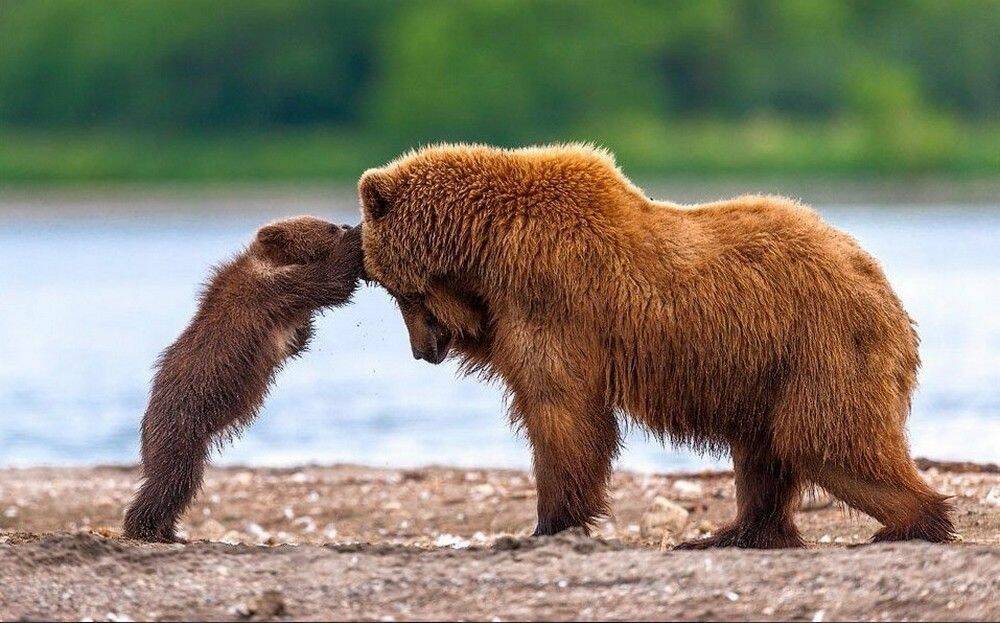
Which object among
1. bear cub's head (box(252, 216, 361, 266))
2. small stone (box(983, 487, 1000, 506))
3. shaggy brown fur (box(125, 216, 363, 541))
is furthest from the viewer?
small stone (box(983, 487, 1000, 506))

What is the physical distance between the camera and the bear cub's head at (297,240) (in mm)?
7953

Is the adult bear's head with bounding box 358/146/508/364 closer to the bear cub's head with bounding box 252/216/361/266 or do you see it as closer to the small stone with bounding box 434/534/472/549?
the bear cub's head with bounding box 252/216/361/266

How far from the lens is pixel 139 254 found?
36.5 m

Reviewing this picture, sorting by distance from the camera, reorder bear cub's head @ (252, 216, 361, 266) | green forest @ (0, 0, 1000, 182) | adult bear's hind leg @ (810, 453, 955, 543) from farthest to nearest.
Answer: green forest @ (0, 0, 1000, 182) < bear cub's head @ (252, 216, 361, 266) < adult bear's hind leg @ (810, 453, 955, 543)

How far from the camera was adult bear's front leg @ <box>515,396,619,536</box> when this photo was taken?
22.3ft

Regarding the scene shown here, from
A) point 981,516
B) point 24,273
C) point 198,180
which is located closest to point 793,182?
point 198,180

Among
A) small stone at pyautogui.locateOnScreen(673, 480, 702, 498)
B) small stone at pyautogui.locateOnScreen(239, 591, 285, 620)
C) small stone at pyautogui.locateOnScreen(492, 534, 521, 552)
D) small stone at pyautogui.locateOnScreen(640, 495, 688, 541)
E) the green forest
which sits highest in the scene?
the green forest

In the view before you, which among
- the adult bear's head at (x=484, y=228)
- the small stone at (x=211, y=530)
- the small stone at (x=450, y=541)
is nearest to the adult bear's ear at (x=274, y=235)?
the adult bear's head at (x=484, y=228)

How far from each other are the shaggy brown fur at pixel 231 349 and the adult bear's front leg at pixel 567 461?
1.37m

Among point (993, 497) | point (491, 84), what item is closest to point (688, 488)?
point (993, 497)

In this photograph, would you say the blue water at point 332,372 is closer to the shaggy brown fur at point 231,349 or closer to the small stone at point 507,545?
the shaggy brown fur at point 231,349

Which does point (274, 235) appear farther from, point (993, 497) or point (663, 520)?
point (993, 497)

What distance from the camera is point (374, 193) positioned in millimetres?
7164

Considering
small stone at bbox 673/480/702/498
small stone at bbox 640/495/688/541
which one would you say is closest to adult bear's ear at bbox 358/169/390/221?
small stone at bbox 640/495/688/541
